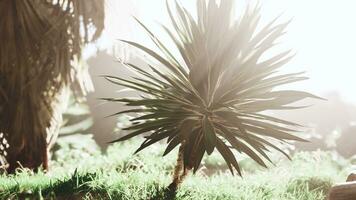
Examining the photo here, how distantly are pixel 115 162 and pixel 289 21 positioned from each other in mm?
4764

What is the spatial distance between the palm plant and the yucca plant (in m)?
2.52

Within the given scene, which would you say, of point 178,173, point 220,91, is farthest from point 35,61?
point 220,91

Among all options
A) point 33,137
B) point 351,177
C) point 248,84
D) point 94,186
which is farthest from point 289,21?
point 33,137

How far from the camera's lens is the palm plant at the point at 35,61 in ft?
20.0

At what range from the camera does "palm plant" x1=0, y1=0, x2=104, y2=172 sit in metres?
6.11

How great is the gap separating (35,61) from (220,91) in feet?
10.6

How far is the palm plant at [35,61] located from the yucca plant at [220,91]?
8.28ft

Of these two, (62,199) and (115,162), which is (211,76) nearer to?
(62,199)

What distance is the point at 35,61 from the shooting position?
6.32 m

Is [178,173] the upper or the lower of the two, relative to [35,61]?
lower

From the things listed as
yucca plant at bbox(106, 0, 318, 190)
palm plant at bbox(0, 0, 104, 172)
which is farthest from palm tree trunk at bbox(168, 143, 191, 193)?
palm plant at bbox(0, 0, 104, 172)

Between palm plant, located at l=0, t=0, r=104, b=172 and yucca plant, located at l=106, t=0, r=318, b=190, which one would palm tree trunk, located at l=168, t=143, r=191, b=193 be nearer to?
yucca plant, located at l=106, t=0, r=318, b=190

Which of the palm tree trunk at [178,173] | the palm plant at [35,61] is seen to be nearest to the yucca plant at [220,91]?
the palm tree trunk at [178,173]

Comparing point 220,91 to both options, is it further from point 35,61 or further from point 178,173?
point 35,61
